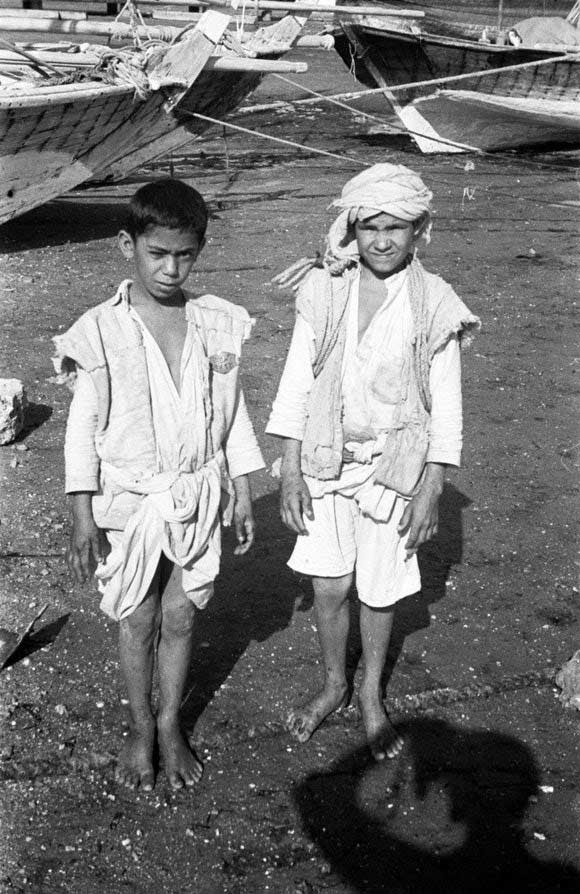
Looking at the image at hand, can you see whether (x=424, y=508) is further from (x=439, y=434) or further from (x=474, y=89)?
(x=474, y=89)

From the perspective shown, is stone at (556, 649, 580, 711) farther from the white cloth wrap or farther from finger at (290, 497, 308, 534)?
the white cloth wrap

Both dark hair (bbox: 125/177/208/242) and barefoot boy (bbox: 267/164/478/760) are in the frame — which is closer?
dark hair (bbox: 125/177/208/242)

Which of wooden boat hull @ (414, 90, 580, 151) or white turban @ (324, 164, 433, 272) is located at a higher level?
white turban @ (324, 164, 433, 272)

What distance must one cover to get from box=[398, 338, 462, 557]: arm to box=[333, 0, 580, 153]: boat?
10.5 metres

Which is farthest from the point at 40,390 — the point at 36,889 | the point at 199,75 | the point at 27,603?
the point at 199,75

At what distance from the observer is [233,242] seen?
834 cm

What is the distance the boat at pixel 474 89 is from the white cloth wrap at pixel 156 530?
10.9 metres

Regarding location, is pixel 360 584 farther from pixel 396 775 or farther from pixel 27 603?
pixel 27 603

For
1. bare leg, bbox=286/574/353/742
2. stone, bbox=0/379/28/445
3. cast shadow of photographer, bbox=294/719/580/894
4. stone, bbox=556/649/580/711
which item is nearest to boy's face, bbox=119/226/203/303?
bare leg, bbox=286/574/353/742

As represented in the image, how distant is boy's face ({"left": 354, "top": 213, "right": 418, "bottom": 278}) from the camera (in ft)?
8.21

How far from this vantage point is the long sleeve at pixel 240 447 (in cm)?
261

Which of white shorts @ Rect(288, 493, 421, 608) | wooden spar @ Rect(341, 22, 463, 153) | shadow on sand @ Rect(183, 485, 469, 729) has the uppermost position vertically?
white shorts @ Rect(288, 493, 421, 608)

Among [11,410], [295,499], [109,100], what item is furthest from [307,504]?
[109,100]

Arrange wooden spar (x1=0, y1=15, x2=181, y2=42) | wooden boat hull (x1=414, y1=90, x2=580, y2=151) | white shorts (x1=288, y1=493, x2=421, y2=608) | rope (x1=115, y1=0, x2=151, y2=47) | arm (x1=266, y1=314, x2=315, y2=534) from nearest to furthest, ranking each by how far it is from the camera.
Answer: arm (x1=266, y1=314, x2=315, y2=534) < white shorts (x1=288, y1=493, x2=421, y2=608) < rope (x1=115, y1=0, x2=151, y2=47) < wooden spar (x1=0, y1=15, x2=181, y2=42) < wooden boat hull (x1=414, y1=90, x2=580, y2=151)
